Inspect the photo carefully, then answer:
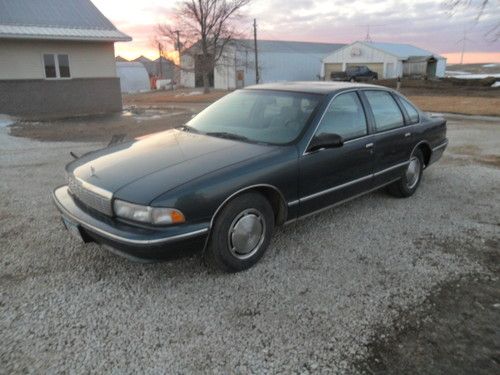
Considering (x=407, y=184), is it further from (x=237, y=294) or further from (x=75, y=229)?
(x=75, y=229)

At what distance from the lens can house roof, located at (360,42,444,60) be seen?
45.4 m

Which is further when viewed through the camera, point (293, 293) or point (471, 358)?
point (293, 293)

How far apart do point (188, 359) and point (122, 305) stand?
800 mm

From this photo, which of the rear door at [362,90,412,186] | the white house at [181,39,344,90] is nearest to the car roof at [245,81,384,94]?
the rear door at [362,90,412,186]

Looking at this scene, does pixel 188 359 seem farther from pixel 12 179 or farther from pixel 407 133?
pixel 12 179

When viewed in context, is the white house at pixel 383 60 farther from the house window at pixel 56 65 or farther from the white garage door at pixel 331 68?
the house window at pixel 56 65

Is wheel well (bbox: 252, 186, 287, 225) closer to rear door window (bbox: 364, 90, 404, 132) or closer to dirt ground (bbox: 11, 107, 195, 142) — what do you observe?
rear door window (bbox: 364, 90, 404, 132)

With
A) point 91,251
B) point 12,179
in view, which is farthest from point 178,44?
point 91,251

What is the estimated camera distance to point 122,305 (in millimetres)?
3049

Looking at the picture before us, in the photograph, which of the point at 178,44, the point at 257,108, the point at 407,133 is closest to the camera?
the point at 257,108

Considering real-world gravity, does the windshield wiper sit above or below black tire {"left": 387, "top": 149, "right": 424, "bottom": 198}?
above

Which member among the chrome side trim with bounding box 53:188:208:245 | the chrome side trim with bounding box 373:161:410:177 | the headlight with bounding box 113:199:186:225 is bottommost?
the chrome side trim with bounding box 53:188:208:245

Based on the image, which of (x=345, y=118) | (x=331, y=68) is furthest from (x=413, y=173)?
(x=331, y=68)

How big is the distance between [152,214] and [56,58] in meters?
17.0
